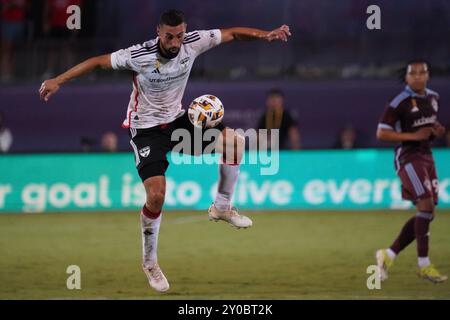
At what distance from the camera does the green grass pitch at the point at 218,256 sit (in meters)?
10.1

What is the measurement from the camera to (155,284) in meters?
8.88

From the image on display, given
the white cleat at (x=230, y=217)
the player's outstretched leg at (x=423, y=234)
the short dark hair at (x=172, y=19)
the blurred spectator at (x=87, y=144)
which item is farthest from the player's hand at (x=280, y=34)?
the blurred spectator at (x=87, y=144)

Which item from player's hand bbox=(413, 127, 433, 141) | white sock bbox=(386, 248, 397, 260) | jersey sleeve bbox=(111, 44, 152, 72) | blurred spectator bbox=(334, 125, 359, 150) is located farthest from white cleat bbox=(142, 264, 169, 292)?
blurred spectator bbox=(334, 125, 359, 150)

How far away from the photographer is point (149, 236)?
8.93m

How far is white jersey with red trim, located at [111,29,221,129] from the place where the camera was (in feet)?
27.8

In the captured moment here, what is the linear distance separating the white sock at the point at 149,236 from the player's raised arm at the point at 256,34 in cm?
186

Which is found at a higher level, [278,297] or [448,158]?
[448,158]

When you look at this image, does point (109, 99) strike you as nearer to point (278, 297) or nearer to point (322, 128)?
point (322, 128)

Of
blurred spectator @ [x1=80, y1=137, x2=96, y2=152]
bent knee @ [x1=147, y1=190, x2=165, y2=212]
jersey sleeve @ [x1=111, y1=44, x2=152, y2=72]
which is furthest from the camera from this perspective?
blurred spectator @ [x1=80, y1=137, x2=96, y2=152]

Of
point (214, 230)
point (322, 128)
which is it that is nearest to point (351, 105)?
point (322, 128)

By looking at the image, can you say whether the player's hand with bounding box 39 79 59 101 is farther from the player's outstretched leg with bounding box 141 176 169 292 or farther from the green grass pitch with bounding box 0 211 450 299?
the green grass pitch with bounding box 0 211 450 299

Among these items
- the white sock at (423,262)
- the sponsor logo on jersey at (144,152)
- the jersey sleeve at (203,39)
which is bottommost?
the white sock at (423,262)

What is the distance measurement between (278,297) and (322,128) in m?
11.3

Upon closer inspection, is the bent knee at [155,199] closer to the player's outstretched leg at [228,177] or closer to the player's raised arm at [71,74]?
the player's outstretched leg at [228,177]
